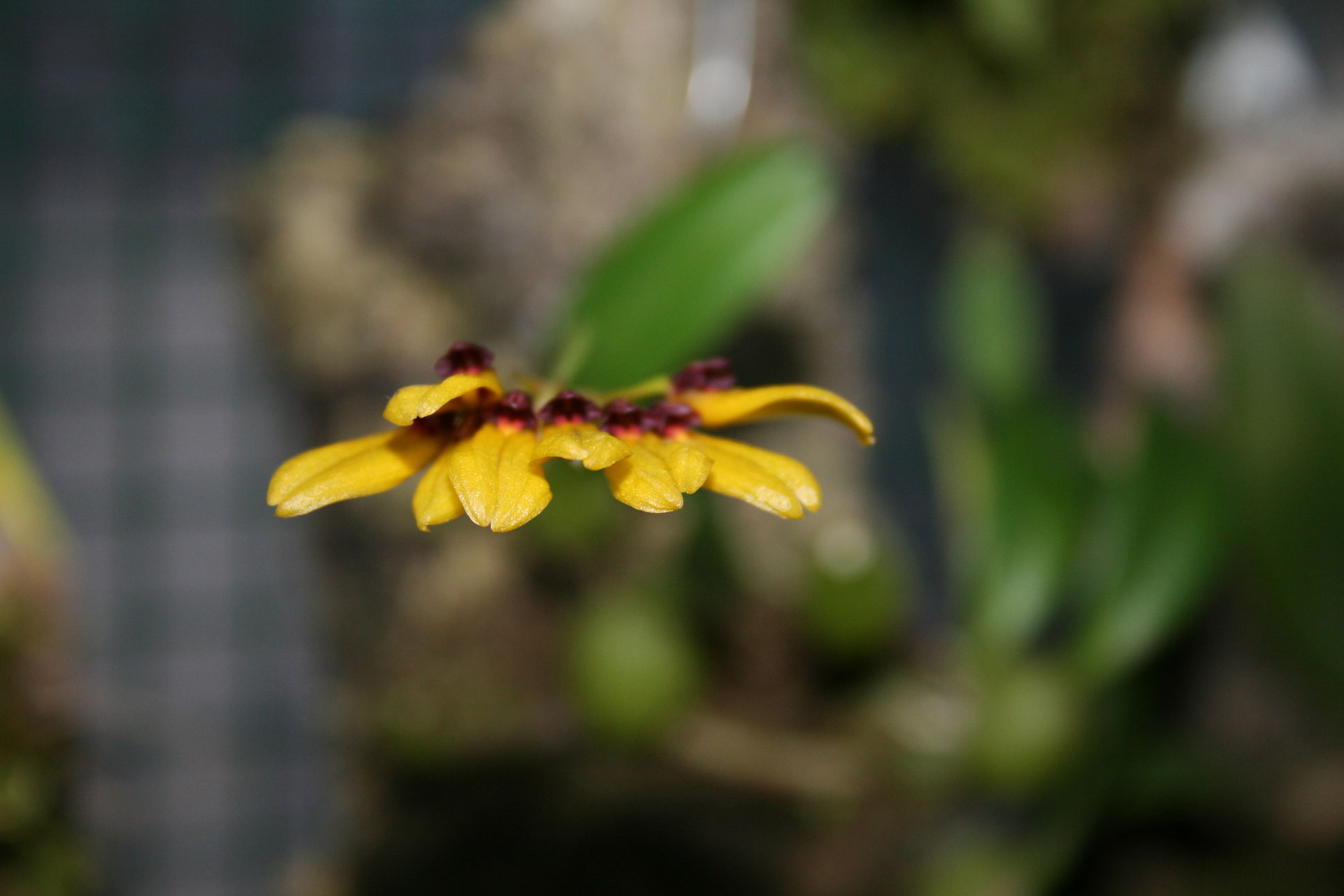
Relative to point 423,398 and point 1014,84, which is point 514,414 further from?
point 1014,84

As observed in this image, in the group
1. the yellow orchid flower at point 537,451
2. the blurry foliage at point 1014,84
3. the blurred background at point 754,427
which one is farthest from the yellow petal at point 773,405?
the blurry foliage at point 1014,84

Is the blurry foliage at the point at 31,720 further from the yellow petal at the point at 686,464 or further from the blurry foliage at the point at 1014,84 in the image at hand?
the blurry foliage at the point at 1014,84

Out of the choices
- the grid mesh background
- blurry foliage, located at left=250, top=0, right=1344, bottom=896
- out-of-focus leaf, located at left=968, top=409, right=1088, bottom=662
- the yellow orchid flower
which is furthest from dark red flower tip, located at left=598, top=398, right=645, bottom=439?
the grid mesh background

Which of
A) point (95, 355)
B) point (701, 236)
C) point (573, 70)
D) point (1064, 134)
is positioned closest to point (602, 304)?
point (701, 236)

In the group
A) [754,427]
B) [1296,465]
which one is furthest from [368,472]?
[754,427]

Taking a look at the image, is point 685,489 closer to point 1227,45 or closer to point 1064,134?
point 1064,134
